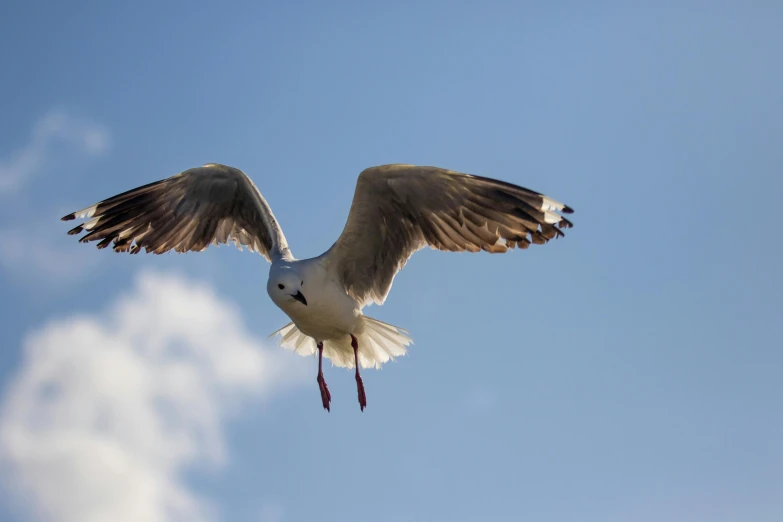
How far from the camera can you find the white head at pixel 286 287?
7.59 meters

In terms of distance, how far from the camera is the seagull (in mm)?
7629

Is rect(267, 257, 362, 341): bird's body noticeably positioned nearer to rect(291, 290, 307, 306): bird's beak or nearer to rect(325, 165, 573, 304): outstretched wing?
rect(291, 290, 307, 306): bird's beak

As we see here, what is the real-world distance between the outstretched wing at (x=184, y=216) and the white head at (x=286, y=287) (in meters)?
1.17

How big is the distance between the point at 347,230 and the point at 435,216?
31.3 inches

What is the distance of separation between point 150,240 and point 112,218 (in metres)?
0.42

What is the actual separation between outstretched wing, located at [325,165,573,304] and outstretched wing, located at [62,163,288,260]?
1.22 meters

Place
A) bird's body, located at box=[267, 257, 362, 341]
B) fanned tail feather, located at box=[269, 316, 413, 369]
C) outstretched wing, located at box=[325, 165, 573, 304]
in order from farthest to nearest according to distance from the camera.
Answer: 1. fanned tail feather, located at box=[269, 316, 413, 369]
2. bird's body, located at box=[267, 257, 362, 341]
3. outstretched wing, located at box=[325, 165, 573, 304]

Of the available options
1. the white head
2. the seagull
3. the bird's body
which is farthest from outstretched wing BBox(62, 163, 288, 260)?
the white head

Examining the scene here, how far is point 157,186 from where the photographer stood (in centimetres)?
902

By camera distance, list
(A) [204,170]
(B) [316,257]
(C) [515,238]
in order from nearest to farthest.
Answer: (C) [515,238] → (B) [316,257] → (A) [204,170]

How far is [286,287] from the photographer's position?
299 inches

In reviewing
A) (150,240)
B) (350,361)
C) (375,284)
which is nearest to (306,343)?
(350,361)

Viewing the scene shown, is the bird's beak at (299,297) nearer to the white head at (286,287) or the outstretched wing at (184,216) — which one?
the white head at (286,287)

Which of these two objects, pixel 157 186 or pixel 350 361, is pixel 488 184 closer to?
pixel 350 361
